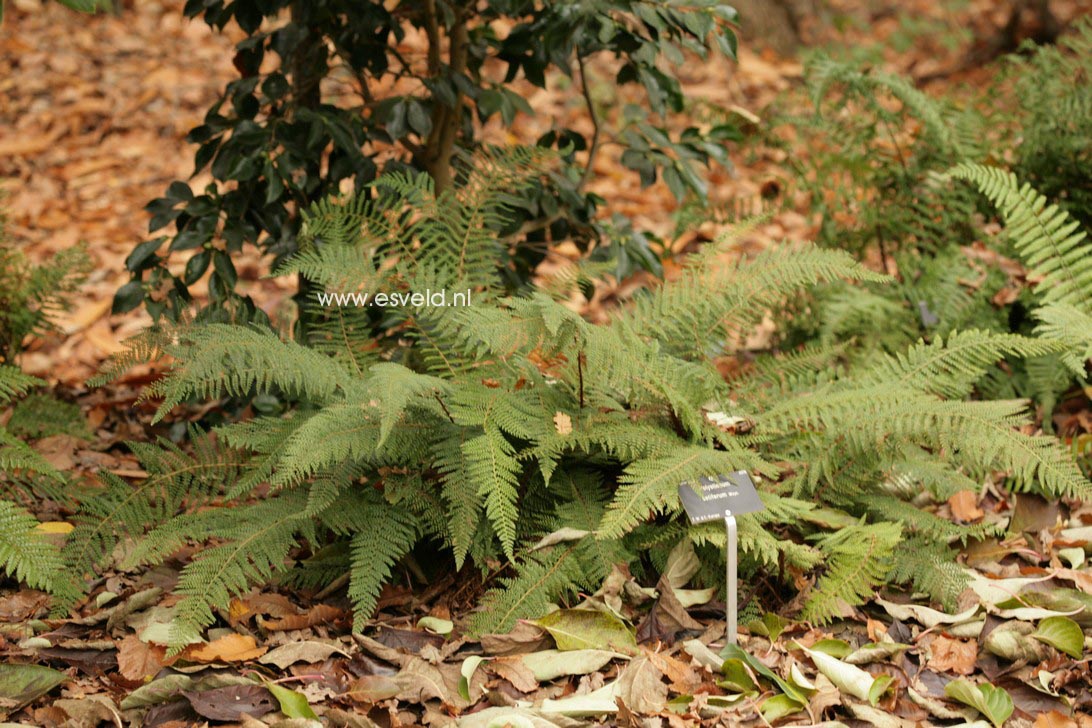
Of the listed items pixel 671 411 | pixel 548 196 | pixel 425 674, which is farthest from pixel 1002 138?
pixel 425 674

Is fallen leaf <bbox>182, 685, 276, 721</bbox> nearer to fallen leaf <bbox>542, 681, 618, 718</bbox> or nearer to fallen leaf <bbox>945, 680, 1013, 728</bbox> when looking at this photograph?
fallen leaf <bbox>542, 681, 618, 718</bbox>

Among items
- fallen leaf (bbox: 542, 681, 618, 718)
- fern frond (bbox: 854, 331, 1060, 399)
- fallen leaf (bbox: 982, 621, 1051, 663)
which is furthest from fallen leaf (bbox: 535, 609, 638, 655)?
fern frond (bbox: 854, 331, 1060, 399)

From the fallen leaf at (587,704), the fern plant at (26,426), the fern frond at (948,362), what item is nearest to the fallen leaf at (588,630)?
the fallen leaf at (587,704)

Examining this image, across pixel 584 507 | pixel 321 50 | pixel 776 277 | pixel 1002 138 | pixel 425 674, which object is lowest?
pixel 425 674

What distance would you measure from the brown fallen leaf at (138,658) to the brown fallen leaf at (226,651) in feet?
0.21

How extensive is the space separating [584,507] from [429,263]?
0.78 meters

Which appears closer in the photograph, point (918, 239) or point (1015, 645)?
point (1015, 645)

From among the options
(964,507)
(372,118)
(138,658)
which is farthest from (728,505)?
(372,118)

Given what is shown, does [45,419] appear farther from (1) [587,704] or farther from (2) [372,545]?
(1) [587,704]

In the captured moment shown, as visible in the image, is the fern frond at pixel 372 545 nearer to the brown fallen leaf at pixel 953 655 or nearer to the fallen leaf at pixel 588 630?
the fallen leaf at pixel 588 630

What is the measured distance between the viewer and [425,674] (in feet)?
7.07

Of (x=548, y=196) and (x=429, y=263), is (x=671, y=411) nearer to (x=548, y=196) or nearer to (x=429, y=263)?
(x=429, y=263)

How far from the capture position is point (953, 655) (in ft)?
7.51

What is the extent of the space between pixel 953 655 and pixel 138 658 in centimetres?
175
